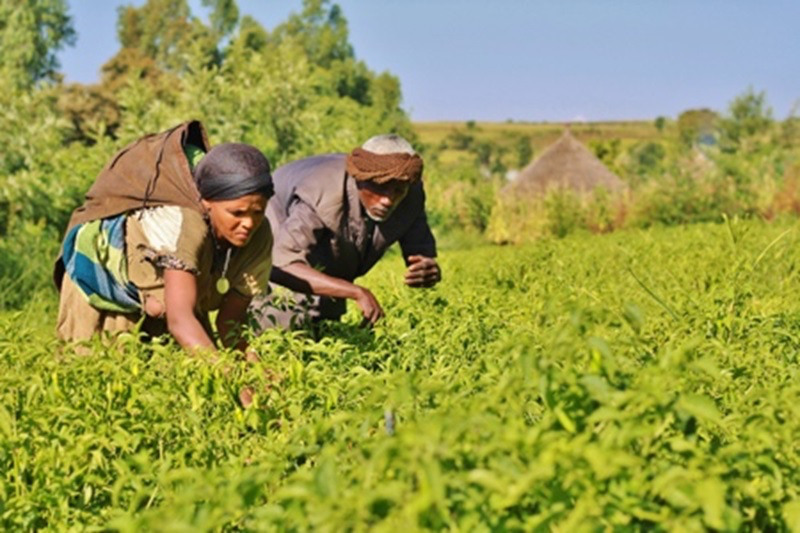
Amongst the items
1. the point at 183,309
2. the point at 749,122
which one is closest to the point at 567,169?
the point at 749,122

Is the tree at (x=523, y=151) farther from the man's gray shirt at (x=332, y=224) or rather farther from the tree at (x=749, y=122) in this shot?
the man's gray shirt at (x=332, y=224)

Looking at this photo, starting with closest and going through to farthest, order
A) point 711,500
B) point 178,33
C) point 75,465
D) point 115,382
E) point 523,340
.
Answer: point 711,500 → point 523,340 → point 75,465 → point 115,382 → point 178,33

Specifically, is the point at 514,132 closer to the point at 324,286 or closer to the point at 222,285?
the point at 324,286

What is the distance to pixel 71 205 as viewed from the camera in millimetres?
12188

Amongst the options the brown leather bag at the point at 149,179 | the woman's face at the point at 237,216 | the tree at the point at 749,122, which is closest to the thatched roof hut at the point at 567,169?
the tree at the point at 749,122

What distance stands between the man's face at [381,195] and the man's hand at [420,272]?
0.92 feet

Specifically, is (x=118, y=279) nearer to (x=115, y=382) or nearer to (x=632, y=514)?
(x=115, y=382)

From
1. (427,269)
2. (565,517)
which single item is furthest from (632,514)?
(427,269)

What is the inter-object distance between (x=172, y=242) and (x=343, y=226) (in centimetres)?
144

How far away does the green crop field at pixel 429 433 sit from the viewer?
1.87 metres

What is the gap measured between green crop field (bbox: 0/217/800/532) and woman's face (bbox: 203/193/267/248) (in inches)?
16.6

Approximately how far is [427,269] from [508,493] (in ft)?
10.6

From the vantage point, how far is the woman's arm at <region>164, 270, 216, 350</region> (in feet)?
11.3

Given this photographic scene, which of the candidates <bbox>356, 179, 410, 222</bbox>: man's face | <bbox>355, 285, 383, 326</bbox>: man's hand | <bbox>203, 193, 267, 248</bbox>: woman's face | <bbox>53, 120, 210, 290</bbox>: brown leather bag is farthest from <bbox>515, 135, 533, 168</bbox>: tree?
<bbox>203, 193, 267, 248</bbox>: woman's face
